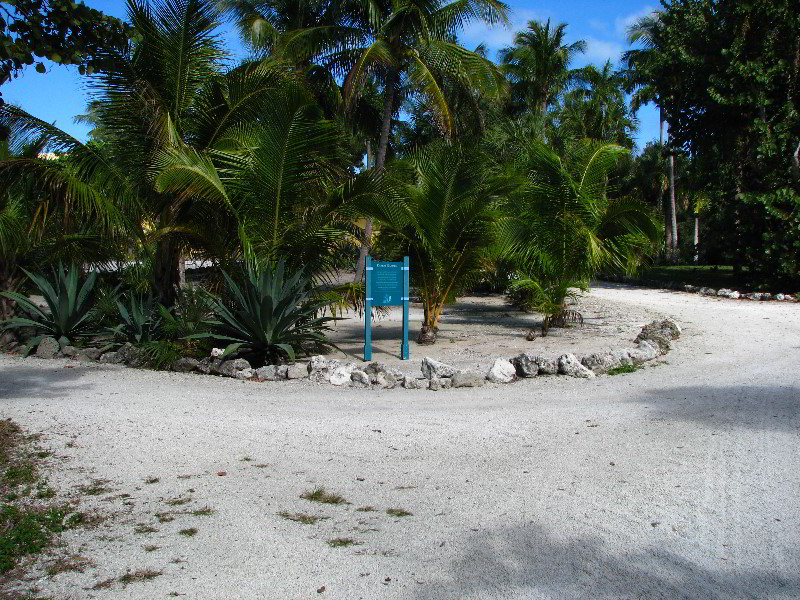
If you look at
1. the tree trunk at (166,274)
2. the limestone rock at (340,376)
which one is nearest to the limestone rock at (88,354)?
the tree trunk at (166,274)

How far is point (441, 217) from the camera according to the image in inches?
454

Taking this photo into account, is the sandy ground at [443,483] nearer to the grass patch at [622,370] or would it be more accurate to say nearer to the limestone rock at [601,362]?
the grass patch at [622,370]

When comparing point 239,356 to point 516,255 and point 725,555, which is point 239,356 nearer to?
point 516,255

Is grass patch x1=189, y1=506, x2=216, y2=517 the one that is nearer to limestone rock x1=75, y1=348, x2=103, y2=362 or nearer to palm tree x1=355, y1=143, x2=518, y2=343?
palm tree x1=355, y1=143, x2=518, y2=343

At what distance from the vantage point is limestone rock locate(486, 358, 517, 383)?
339 inches

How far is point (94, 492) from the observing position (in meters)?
4.82

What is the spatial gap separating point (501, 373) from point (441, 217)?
361 cm

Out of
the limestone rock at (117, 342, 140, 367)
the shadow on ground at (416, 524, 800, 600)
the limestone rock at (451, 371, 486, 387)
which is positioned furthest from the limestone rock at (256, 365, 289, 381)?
the shadow on ground at (416, 524, 800, 600)

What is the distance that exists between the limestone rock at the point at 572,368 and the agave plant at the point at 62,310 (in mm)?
7358

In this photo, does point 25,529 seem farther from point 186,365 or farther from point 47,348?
point 47,348

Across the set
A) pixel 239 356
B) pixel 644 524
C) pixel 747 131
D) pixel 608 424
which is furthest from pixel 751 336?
pixel 747 131

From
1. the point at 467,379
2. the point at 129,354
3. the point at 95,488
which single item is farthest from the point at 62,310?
the point at 95,488

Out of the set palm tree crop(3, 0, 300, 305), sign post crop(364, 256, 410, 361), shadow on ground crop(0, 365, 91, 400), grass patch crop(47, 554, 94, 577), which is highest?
palm tree crop(3, 0, 300, 305)

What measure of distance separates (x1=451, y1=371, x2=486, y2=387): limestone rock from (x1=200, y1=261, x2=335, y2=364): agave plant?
6.96 ft
